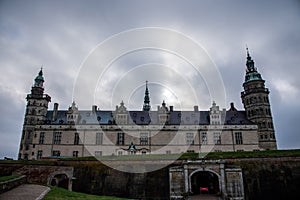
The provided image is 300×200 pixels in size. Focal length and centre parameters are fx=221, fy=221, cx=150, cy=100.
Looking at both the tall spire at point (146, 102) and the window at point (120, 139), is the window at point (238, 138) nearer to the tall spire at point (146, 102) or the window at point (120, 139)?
the window at point (120, 139)

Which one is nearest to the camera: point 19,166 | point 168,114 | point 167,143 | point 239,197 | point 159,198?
point 239,197

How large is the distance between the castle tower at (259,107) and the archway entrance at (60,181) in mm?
35761

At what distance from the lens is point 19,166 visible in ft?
94.3

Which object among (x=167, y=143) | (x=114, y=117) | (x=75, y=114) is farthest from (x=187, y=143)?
(x=75, y=114)

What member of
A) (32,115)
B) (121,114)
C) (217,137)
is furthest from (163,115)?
(32,115)

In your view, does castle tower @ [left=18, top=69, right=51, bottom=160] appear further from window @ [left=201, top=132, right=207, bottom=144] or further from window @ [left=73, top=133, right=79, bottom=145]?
window @ [left=201, top=132, right=207, bottom=144]

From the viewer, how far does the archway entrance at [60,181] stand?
3006 centimetres

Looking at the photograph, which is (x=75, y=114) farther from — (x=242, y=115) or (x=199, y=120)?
(x=242, y=115)

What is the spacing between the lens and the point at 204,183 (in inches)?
1185

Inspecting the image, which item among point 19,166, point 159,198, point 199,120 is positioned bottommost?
point 159,198

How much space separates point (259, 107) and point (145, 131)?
926 inches

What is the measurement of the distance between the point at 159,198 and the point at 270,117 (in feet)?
100

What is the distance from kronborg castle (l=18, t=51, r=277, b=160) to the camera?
41469mm

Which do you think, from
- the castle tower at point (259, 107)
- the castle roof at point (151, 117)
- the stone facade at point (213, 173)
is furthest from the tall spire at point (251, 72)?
the stone facade at point (213, 173)
